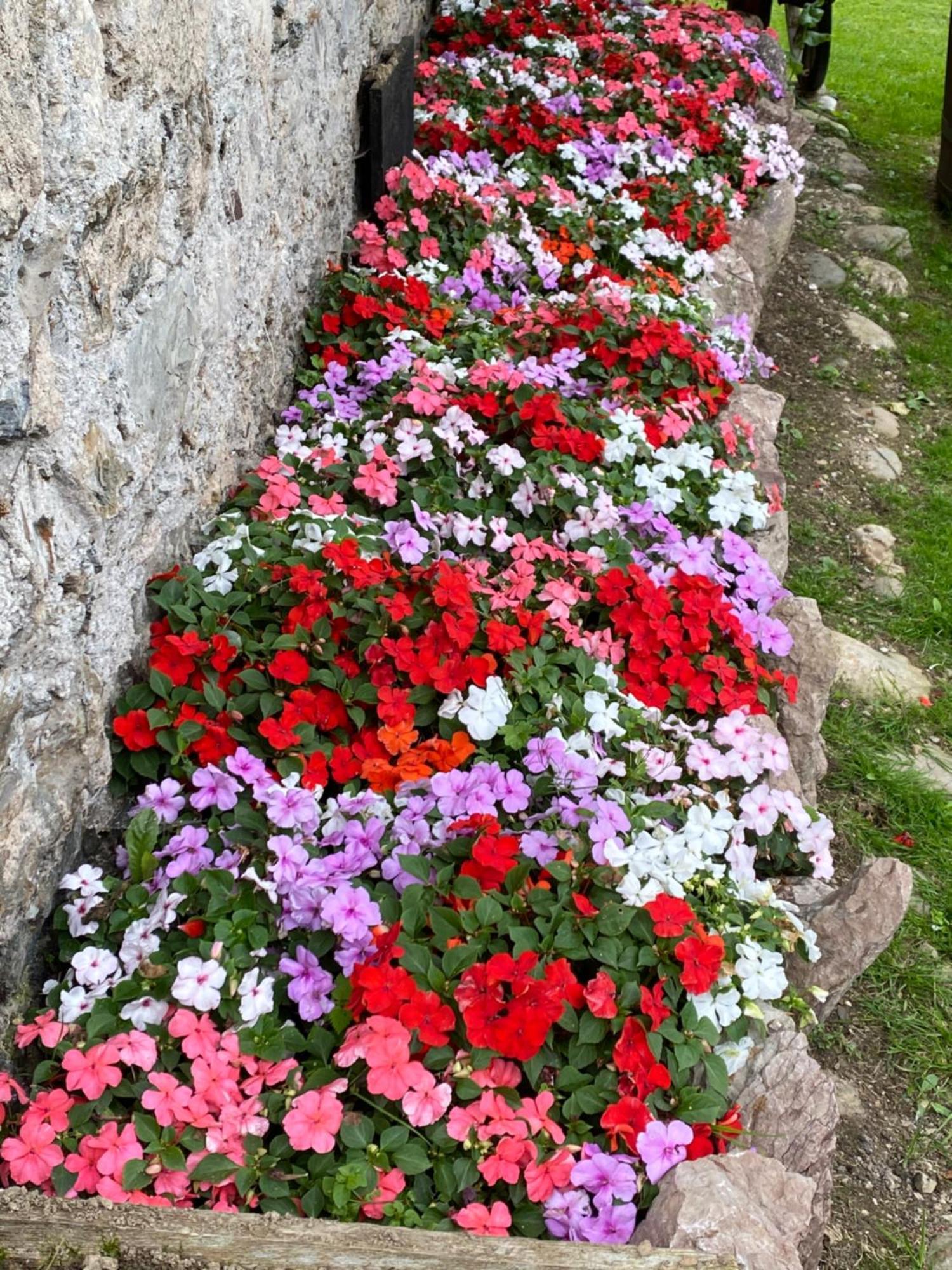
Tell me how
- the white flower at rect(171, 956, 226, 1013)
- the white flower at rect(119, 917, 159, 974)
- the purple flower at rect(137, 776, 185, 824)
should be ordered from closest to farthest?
the white flower at rect(171, 956, 226, 1013)
the white flower at rect(119, 917, 159, 974)
the purple flower at rect(137, 776, 185, 824)

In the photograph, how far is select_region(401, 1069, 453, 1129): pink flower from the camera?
1666 mm

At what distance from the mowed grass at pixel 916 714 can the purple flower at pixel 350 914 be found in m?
1.45

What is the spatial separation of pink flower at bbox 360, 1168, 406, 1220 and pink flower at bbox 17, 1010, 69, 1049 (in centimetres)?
56

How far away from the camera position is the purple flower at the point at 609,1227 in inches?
64.3

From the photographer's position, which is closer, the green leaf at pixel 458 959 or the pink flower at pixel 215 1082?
the pink flower at pixel 215 1082

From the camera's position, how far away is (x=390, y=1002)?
173 centimetres

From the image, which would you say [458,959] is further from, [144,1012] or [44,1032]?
[44,1032]

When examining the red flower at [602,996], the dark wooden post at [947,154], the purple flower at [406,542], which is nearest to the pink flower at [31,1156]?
the red flower at [602,996]

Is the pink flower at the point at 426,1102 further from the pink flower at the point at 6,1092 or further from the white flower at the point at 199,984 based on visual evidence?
the pink flower at the point at 6,1092

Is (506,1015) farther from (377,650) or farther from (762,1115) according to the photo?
(377,650)

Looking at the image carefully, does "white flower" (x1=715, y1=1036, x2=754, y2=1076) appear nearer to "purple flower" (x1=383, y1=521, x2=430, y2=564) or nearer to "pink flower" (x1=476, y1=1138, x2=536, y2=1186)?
"pink flower" (x1=476, y1=1138, x2=536, y2=1186)

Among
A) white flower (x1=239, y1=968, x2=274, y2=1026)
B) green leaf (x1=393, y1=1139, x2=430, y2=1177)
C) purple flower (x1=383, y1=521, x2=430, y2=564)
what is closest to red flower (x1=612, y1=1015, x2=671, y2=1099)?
green leaf (x1=393, y1=1139, x2=430, y2=1177)

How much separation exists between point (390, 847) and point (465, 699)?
0.42m

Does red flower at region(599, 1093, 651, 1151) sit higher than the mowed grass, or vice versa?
red flower at region(599, 1093, 651, 1151)
